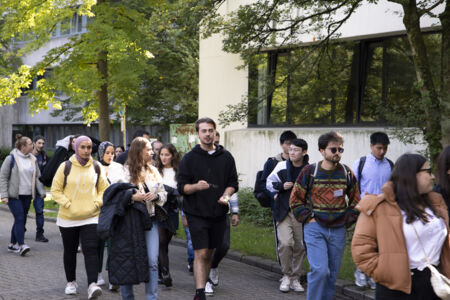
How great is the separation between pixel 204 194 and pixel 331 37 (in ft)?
23.3

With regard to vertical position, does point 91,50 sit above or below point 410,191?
above

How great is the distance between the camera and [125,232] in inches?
253

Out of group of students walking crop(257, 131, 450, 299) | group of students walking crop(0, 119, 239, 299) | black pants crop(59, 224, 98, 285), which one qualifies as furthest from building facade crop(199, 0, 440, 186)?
black pants crop(59, 224, 98, 285)

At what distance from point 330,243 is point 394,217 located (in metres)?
2.35

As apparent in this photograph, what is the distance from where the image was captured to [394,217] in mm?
4090

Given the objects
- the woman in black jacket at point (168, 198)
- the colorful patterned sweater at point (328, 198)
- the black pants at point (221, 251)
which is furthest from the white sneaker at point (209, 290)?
the colorful patterned sweater at point (328, 198)

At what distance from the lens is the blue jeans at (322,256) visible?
6.24 m

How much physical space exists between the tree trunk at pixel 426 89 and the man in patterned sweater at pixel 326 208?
10.7 feet

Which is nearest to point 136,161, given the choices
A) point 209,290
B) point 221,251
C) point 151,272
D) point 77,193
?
point 151,272

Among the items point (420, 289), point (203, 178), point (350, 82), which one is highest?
point (350, 82)

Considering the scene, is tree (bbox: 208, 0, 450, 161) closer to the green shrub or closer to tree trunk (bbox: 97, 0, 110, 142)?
the green shrub

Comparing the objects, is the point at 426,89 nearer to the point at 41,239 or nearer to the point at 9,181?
the point at 9,181

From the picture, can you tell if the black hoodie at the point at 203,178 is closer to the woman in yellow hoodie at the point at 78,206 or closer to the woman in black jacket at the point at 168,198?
the woman in black jacket at the point at 168,198

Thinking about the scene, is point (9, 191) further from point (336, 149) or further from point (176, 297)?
point (336, 149)
